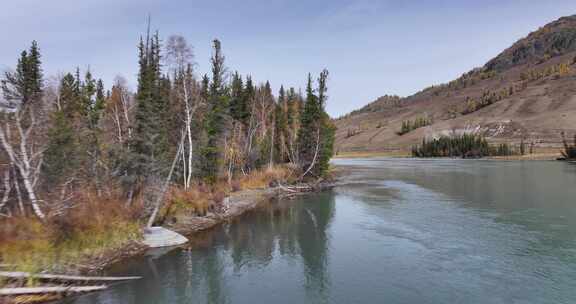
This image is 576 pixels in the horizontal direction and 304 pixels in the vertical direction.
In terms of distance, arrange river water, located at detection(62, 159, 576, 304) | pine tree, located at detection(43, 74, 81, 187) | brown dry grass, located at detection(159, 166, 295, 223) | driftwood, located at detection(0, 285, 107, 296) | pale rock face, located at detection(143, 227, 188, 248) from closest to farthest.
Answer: driftwood, located at detection(0, 285, 107, 296), river water, located at detection(62, 159, 576, 304), pine tree, located at detection(43, 74, 81, 187), pale rock face, located at detection(143, 227, 188, 248), brown dry grass, located at detection(159, 166, 295, 223)

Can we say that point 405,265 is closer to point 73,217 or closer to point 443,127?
point 73,217

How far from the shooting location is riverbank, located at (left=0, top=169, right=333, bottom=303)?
1317 cm

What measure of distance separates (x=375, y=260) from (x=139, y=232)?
1226 cm

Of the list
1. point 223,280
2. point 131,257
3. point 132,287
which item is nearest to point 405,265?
point 223,280

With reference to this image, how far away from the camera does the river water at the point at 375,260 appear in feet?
45.4

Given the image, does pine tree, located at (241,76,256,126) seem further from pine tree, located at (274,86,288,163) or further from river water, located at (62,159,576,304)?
river water, located at (62,159,576,304)

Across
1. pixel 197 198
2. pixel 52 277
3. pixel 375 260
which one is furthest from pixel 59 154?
pixel 375 260

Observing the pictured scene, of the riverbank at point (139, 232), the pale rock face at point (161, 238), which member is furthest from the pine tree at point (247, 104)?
the pale rock face at point (161, 238)

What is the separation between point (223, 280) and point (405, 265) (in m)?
8.12

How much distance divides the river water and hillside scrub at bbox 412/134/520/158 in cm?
9775

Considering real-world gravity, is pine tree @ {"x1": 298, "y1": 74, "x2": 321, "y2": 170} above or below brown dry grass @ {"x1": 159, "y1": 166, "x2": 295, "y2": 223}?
above

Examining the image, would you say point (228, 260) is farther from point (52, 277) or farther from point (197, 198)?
point (197, 198)

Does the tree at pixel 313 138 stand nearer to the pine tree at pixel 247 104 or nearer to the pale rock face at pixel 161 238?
the pine tree at pixel 247 104

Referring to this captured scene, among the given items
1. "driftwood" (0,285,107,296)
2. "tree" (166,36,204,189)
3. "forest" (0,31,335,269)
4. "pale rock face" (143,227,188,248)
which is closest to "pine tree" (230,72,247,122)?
"forest" (0,31,335,269)
